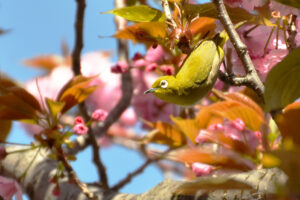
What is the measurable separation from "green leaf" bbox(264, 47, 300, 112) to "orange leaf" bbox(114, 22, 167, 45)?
38 centimetres

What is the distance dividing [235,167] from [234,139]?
0.17 meters

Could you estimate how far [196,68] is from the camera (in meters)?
0.71

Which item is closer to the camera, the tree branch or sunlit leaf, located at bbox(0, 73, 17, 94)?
sunlit leaf, located at bbox(0, 73, 17, 94)

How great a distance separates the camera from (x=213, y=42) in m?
0.77

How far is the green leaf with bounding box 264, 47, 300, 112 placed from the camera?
580mm

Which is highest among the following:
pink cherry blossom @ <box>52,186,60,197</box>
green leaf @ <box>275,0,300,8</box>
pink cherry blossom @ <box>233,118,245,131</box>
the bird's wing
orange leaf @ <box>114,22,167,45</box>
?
green leaf @ <box>275,0,300,8</box>

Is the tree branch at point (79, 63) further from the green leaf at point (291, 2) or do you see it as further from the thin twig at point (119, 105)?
the green leaf at point (291, 2)

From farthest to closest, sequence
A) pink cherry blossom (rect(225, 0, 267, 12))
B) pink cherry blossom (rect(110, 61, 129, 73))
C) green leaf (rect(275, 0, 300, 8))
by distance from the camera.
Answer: pink cherry blossom (rect(110, 61, 129, 73)) < pink cherry blossom (rect(225, 0, 267, 12)) < green leaf (rect(275, 0, 300, 8))

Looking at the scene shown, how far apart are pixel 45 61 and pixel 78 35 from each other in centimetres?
185

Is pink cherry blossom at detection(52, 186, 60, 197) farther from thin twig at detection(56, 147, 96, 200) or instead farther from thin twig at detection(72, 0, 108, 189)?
thin twig at detection(72, 0, 108, 189)

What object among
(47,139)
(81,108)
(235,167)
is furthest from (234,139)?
(81,108)

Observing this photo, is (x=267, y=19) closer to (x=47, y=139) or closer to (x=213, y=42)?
(x=213, y=42)

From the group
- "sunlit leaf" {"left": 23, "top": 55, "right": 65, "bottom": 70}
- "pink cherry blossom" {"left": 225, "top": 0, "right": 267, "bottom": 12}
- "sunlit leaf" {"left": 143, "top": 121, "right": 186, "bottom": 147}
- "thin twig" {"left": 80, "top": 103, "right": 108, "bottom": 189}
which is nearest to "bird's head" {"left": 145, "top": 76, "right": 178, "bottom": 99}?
"pink cherry blossom" {"left": 225, "top": 0, "right": 267, "bottom": 12}

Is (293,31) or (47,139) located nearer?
(293,31)
